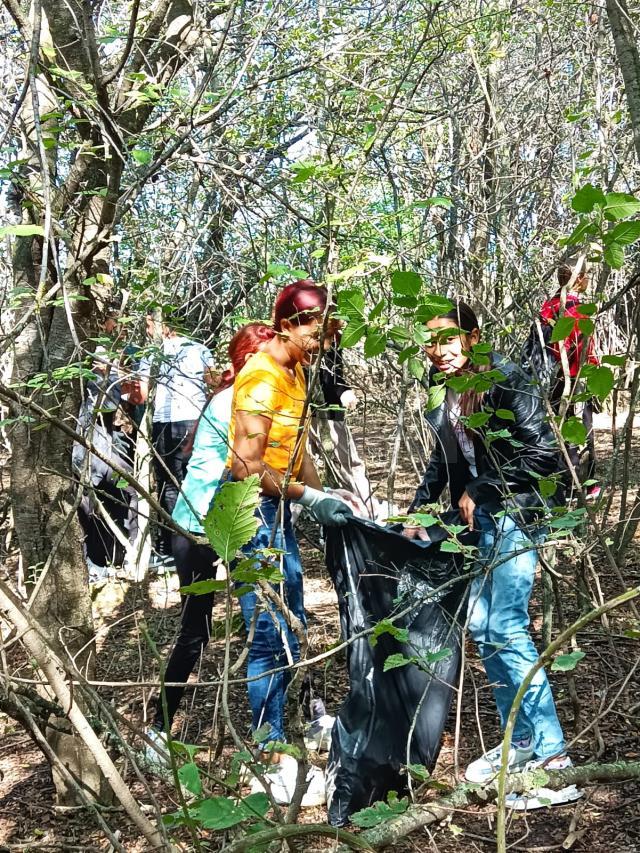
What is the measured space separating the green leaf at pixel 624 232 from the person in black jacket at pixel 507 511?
2.27 feet

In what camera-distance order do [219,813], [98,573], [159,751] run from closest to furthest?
[219,813]
[159,751]
[98,573]

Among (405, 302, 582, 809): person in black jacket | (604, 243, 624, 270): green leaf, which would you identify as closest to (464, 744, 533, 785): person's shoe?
(405, 302, 582, 809): person in black jacket

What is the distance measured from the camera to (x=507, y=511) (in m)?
2.71

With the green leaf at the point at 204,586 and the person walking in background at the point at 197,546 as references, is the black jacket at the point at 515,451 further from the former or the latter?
the green leaf at the point at 204,586

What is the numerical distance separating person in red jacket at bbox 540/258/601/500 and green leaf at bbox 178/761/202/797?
1.46 meters

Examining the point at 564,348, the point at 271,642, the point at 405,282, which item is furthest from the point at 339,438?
the point at 405,282

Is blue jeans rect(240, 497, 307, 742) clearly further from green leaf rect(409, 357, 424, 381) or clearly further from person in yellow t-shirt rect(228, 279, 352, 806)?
green leaf rect(409, 357, 424, 381)

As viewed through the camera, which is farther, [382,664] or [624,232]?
[382,664]

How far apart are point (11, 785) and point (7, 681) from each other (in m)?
2.17

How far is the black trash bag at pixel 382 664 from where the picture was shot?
9.94 feet

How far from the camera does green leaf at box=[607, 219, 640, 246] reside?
209cm

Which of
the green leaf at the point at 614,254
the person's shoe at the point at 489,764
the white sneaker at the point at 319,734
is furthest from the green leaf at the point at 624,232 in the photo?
the white sneaker at the point at 319,734

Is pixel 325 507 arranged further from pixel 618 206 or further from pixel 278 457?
pixel 618 206

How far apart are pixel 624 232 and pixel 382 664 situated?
1721mm
